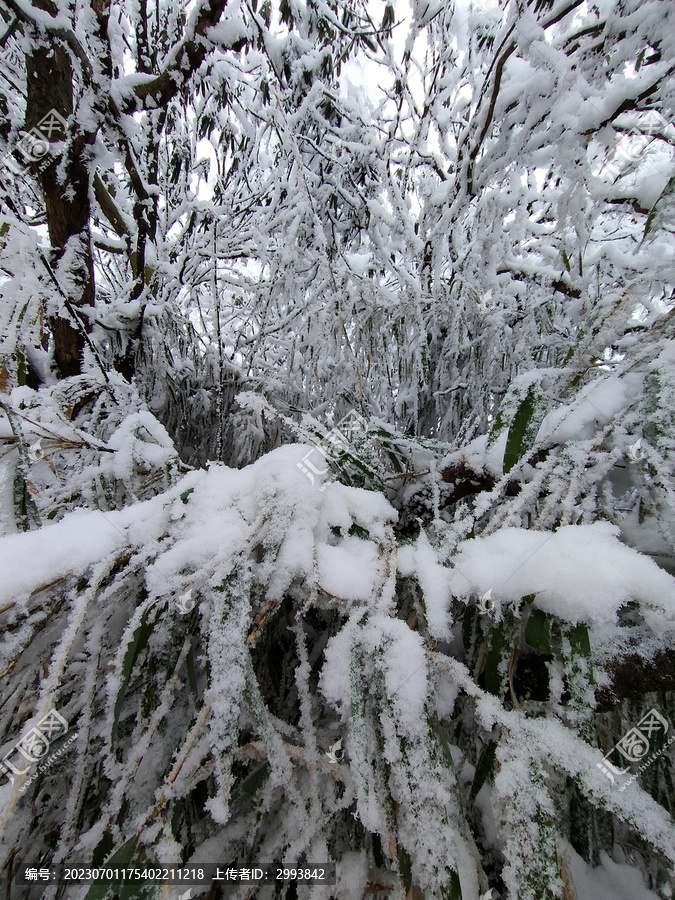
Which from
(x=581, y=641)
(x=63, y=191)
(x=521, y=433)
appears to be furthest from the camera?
(x=63, y=191)

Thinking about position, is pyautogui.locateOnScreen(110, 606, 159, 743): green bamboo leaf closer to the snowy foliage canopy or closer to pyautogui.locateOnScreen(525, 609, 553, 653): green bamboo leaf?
the snowy foliage canopy

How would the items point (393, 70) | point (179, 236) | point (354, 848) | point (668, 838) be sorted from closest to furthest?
point (668, 838), point (354, 848), point (393, 70), point (179, 236)

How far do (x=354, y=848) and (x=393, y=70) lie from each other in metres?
2.55

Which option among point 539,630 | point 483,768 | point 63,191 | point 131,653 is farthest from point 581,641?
point 63,191

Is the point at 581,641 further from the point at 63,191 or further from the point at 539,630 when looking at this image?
the point at 63,191

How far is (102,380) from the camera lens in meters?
0.93

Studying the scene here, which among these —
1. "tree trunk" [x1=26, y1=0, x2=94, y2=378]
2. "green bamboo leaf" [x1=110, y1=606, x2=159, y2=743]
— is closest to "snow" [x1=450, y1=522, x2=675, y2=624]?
"green bamboo leaf" [x1=110, y1=606, x2=159, y2=743]

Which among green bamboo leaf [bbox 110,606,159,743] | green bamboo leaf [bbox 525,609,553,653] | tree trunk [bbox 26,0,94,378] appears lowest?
green bamboo leaf [bbox 110,606,159,743]

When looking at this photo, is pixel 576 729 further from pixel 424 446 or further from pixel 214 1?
pixel 214 1

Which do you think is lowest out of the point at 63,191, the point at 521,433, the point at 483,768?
the point at 483,768

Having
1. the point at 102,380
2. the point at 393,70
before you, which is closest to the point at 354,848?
the point at 102,380

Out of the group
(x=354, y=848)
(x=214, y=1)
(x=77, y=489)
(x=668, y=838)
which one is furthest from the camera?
(x=214, y=1)

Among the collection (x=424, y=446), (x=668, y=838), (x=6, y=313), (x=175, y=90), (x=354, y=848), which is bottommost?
(x=354, y=848)

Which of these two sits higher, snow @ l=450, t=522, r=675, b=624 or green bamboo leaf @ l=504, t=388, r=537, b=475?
green bamboo leaf @ l=504, t=388, r=537, b=475
